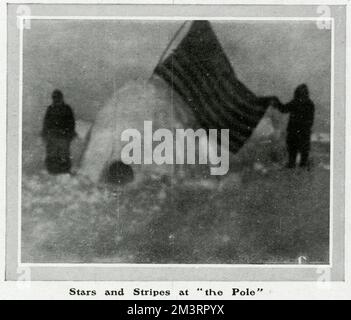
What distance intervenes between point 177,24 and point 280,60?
3.48 ft

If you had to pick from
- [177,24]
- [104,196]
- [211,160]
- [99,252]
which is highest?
[177,24]

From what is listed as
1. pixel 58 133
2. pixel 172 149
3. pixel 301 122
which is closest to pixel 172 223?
pixel 172 149

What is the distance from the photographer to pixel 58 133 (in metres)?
5.02

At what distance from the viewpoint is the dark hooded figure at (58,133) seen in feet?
16.4

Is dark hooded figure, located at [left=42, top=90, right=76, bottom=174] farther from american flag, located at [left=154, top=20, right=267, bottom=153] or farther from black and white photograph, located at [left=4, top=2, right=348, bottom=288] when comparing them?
american flag, located at [left=154, top=20, right=267, bottom=153]

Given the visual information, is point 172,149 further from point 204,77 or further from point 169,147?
point 204,77

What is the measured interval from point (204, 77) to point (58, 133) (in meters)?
1.53

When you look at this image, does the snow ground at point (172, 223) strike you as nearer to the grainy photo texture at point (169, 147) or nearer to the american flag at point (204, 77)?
the grainy photo texture at point (169, 147)

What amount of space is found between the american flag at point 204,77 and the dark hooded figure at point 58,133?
3.20 ft

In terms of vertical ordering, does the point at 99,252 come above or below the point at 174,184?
below
